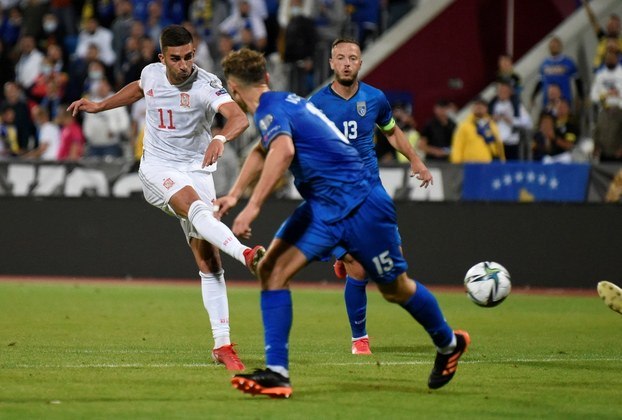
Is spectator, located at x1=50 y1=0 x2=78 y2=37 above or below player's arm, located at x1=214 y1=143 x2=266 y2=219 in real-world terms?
above

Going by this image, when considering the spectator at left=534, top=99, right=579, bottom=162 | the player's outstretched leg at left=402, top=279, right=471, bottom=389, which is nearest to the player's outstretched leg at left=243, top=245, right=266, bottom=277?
the player's outstretched leg at left=402, top=279, right=471, bottom=389

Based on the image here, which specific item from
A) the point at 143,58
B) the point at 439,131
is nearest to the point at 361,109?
the point at 439,131

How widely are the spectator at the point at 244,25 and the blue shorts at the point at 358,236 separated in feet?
49.7

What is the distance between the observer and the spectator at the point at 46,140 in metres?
21.3

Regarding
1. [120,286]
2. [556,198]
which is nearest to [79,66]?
[120,286]

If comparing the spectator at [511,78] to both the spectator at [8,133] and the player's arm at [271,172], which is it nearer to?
the spectator at [8,133]

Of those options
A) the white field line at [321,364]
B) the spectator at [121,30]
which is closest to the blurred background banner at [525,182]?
the white field line at [321,364]

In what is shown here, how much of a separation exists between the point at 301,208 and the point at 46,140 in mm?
14725

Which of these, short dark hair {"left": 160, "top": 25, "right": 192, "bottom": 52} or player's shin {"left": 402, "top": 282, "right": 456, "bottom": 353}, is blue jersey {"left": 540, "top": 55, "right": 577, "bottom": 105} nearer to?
short dark hair {"left": 160, "top": 25, "right": 192, "bottom": 52}

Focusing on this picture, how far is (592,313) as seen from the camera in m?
14.6

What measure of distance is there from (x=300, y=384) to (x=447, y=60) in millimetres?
15885

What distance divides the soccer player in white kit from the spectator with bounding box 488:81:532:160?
10730 millimetres

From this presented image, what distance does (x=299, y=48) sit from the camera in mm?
21875

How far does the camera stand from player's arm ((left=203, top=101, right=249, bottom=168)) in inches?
344
